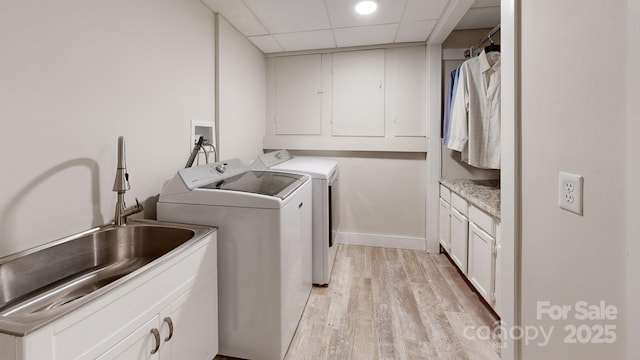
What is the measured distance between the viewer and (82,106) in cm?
133

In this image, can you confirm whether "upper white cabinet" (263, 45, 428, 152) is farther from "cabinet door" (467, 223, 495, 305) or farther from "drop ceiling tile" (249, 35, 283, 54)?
"cabinet door" (467, 223, 495, 305)

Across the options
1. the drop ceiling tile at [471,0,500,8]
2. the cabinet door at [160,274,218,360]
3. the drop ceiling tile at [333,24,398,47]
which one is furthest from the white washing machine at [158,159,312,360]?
the drop ceiling tile at [471,0,500,8]

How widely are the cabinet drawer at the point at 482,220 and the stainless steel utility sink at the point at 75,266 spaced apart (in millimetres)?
1730

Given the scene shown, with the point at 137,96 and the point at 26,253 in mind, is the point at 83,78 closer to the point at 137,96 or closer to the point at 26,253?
the point at 137,96

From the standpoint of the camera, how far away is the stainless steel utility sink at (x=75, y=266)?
81cm

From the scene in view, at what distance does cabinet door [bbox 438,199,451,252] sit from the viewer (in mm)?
2855

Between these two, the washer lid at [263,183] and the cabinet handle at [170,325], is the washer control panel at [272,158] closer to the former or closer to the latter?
the washer lid at [263,183]

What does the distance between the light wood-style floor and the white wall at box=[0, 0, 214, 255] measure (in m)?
1.14

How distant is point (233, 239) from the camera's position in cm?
158

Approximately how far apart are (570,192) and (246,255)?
139 cm

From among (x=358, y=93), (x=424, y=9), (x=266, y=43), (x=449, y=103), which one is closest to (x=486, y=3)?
(x=424, y=9)

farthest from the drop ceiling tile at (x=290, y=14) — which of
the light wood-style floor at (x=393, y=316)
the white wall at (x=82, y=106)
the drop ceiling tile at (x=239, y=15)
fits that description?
the light wood-style floor at (x=393, y=316)

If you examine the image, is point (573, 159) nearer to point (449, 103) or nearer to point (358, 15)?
point (358, 15)

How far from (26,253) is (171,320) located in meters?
0.58
